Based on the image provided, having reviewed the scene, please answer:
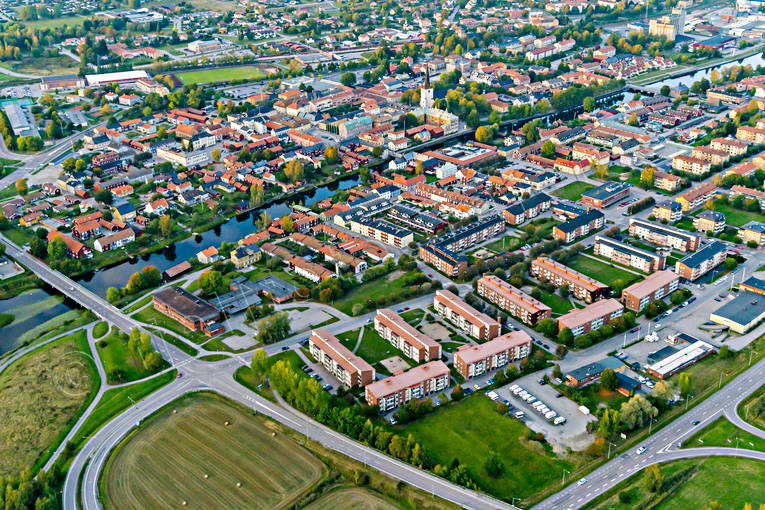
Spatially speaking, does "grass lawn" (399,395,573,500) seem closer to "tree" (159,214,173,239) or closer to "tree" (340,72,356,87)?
"tree" (159,214,173,239)

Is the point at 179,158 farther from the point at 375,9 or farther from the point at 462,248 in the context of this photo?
the point at 375,9

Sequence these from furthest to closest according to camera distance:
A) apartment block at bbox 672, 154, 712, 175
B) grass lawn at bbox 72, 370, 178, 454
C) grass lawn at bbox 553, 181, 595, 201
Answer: apartment block at bbox 672, 154, 712, 175
grass lawn at bbox 553, 181, 595, 201
grass lawn at bbox 72, 370, 178, 454

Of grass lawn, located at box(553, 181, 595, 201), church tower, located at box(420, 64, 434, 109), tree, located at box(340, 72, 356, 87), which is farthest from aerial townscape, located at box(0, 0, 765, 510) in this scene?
tree, located at box(340, 72, 356, 87)

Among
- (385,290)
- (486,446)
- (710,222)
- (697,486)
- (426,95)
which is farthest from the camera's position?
(426,95)

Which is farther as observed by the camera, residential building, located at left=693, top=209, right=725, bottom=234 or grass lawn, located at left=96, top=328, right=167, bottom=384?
residential building, located at left=693, top=209, right=725, bottom=234

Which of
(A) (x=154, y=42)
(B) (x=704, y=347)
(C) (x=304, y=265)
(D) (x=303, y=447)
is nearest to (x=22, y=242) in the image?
(C) (x=304, y=265)

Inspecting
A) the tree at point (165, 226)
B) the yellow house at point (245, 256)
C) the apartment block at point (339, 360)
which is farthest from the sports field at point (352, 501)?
the tree at point (165, 226)

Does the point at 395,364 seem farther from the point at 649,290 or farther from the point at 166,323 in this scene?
the point at 649,290

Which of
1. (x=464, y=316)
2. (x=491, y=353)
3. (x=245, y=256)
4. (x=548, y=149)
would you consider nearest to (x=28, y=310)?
(x=245, y=256)
